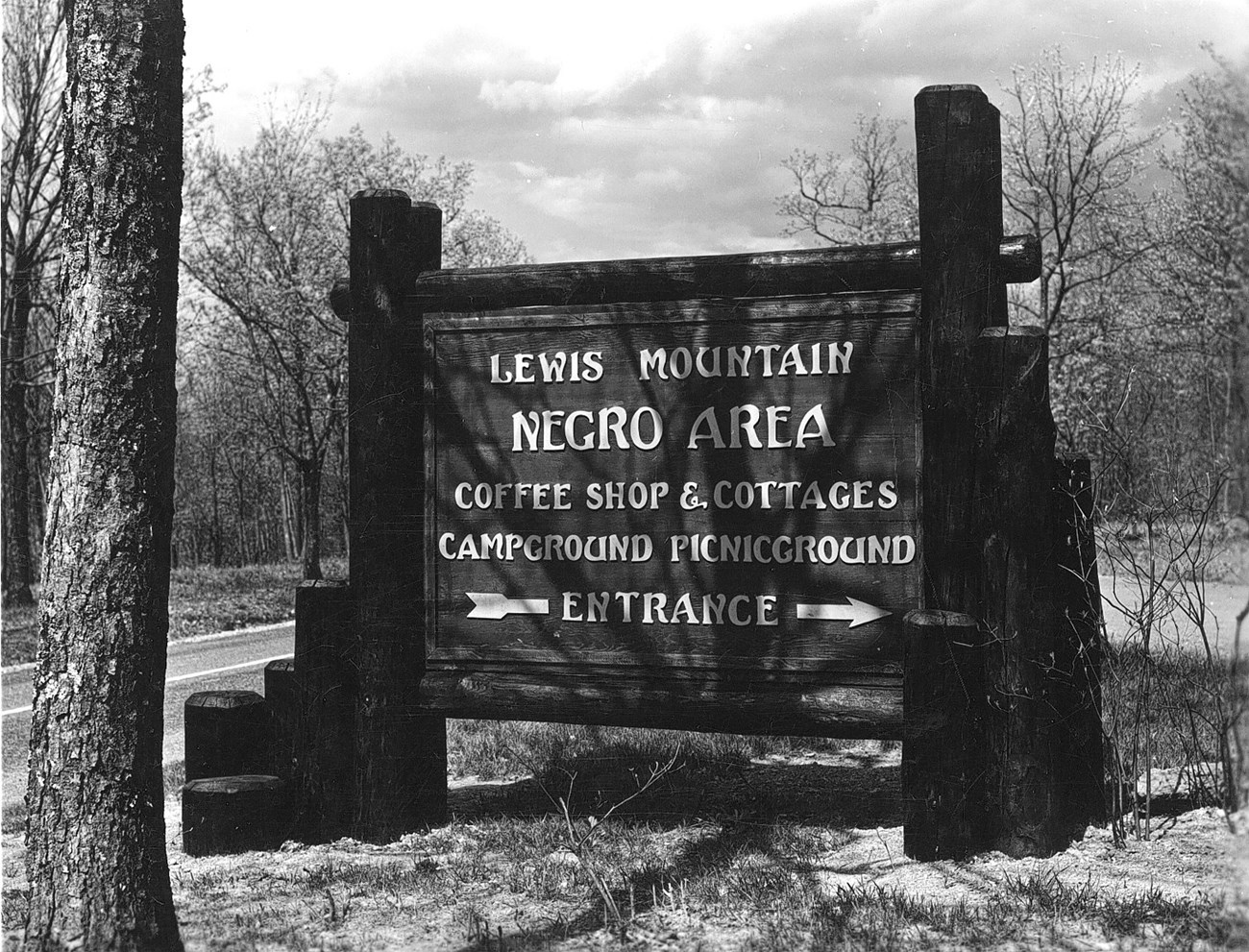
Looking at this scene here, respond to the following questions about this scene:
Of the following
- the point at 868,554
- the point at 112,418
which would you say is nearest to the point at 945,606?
the point at 868,554

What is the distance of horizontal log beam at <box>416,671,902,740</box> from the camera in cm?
480

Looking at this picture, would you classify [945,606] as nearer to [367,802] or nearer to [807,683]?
[807,683]

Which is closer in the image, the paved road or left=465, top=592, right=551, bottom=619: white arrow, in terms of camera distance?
left=465, top=592, right=551, bottom=619: white arrow

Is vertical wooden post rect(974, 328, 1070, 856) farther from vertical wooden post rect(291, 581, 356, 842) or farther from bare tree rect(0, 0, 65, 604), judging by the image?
bare tree rect(0, 0, 65, 604)

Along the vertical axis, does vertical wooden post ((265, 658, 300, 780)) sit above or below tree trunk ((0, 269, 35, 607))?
below

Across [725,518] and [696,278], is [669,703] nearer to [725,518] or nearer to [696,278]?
[725,518]

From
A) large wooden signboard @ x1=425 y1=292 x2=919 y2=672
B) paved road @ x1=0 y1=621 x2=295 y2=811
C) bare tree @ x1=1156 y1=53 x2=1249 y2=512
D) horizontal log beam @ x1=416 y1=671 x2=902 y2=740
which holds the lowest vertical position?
paved road @ x1=0 y1=621 x2=295 y2=811

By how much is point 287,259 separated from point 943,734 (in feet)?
72.2

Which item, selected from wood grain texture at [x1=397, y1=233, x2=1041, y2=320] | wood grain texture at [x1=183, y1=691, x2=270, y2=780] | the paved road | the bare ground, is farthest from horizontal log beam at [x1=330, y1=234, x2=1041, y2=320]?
the paved road

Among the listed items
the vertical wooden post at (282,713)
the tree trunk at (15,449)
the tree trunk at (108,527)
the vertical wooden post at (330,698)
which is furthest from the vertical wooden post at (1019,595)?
the tree trunk at (15,449)

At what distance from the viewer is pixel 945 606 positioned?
4.79 m

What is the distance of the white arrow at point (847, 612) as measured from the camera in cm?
485

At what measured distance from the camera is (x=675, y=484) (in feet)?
16.8

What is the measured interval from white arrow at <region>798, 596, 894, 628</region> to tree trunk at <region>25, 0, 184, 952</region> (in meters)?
2.58
